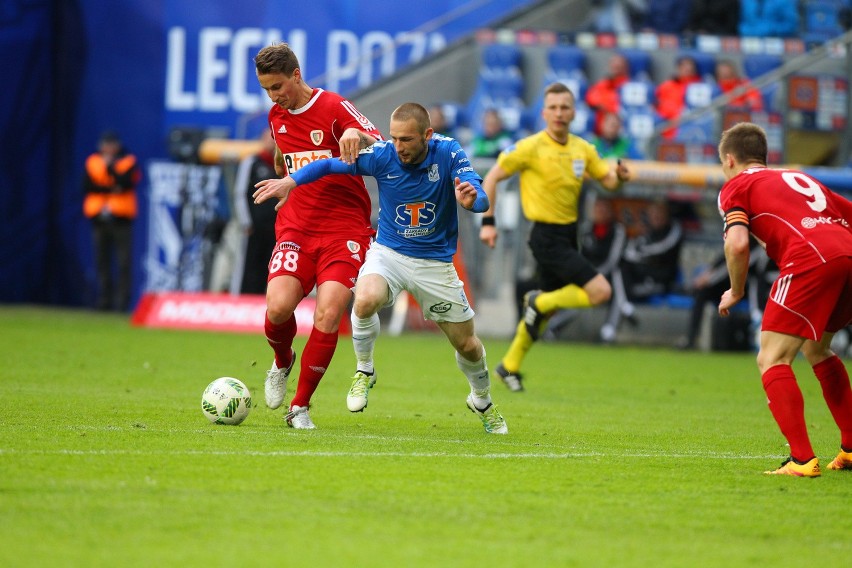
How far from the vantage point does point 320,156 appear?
831 cm

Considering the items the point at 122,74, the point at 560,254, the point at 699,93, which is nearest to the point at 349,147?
the point at 560,254

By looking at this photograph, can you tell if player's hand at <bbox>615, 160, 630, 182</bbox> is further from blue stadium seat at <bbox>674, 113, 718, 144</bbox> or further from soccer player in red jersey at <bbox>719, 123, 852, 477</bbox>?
blue stadium seat at <bbox>674, 113, 718, 144</bbox>

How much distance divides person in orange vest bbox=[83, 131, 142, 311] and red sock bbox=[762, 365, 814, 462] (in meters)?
15.6

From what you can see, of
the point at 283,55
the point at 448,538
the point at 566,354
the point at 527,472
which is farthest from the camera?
the point at 566,354

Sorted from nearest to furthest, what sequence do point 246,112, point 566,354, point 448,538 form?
point 448,538 → point 566,354 → point 246,112

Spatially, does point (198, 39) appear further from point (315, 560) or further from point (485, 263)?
Result: point (315, 560)

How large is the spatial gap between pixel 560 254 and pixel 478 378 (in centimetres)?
400

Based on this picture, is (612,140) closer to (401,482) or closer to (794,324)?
(794,324)

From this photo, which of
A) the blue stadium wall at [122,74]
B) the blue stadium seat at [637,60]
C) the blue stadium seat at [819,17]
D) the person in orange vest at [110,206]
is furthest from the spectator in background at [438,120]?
the blue stadium seat at [819,17]

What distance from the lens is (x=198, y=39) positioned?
75.5ft

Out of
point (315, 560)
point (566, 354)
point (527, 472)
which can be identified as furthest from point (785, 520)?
point (566, 354)

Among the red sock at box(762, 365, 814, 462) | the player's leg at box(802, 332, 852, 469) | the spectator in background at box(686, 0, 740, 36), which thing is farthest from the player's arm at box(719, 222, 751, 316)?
the spectator in background at box(686, 0, 740, 36)

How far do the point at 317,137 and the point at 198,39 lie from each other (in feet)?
50.4

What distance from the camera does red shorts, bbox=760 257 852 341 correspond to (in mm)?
6707
